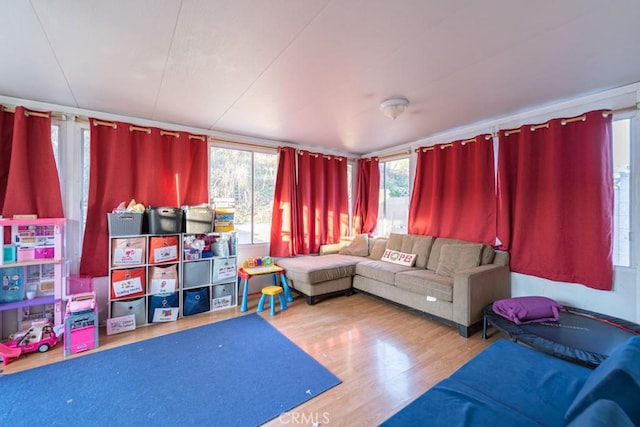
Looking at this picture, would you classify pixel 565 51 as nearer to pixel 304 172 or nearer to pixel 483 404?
pixel 483 404

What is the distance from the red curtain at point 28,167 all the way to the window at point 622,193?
5403 millimetres

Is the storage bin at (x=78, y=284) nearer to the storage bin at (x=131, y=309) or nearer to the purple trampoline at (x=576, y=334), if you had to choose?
the storage bin at (x=131, y=309)

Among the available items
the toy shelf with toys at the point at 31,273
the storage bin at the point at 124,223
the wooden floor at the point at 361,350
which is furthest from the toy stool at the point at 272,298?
the toy shelf with toys at the point at 31,273

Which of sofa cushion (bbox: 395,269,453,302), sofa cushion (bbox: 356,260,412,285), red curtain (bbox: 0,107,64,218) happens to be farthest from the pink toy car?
sofa cushion (bbox: 395,269,453,302)

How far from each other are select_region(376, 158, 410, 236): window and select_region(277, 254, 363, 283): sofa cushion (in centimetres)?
99

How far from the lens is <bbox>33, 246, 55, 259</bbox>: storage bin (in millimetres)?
2578

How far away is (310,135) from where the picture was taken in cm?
398

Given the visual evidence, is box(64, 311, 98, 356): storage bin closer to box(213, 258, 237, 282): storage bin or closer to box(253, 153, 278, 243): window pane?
box(213, 258, 237, 282): storage bin

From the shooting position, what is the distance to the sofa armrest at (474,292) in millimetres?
2682

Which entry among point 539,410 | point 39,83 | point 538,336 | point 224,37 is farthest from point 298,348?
point 39,83

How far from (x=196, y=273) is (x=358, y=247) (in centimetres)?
249

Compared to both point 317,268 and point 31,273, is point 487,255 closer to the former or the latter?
point 317,268

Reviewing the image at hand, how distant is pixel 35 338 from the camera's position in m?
2.45

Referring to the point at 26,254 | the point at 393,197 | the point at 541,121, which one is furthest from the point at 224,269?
the point at 541,121
